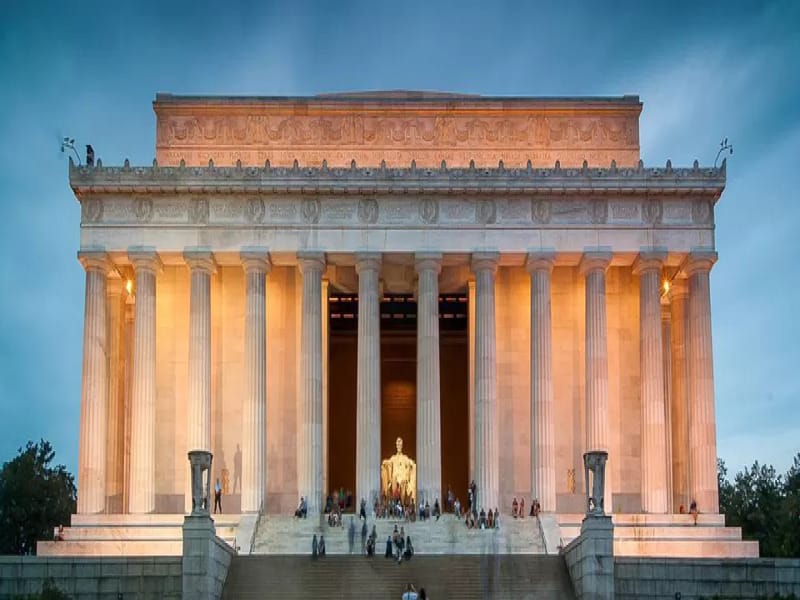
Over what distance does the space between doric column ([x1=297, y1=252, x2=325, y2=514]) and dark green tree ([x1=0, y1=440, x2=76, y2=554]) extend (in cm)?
1981

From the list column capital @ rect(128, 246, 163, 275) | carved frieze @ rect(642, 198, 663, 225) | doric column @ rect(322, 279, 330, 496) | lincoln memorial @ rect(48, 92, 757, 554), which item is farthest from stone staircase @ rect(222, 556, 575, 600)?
carved frieze @ rect(642, 198, 663, 225)

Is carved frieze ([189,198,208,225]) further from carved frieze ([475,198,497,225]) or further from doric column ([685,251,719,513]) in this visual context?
doric column ([685,251,719,513])

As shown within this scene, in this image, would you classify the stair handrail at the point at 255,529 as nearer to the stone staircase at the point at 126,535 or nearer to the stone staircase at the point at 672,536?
the stone staircase at the point at 126,535

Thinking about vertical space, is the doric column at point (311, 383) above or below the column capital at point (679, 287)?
below

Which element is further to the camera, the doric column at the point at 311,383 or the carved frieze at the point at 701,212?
the carved frieze at the point at 701,212

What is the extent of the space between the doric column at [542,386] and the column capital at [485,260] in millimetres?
1702

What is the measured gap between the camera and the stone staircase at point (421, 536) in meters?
66.1

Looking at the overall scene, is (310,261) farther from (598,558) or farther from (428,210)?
(598,558)

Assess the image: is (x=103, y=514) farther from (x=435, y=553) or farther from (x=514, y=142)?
(x=514, y=142)

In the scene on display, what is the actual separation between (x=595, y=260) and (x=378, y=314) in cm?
1084

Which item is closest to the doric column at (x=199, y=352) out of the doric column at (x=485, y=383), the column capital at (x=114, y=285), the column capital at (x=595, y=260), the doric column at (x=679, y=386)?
the column capital at (x=114, y=285)

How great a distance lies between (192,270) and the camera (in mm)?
74438

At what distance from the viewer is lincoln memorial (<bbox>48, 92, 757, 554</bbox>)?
73.2 m

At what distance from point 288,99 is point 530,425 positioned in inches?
821
